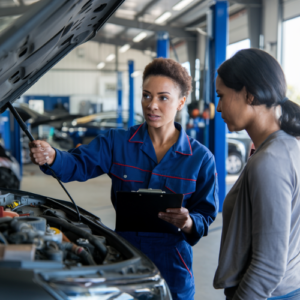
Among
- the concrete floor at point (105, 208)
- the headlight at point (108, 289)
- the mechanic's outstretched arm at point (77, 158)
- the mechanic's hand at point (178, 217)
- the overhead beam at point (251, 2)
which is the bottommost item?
the concrete floor at point (105, 208)

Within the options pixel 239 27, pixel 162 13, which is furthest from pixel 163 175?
pixel 162 13

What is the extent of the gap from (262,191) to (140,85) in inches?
437

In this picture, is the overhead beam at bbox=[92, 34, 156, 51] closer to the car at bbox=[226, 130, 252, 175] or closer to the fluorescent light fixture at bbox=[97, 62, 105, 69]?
the fluorescent light fixture at bbox=[97, 62, 105, 69]

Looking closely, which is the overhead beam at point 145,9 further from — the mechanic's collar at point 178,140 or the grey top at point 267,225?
the grey top at point 267,225

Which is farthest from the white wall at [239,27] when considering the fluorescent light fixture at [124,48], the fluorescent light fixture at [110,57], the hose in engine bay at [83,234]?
the hose in engine bay at [83,234]

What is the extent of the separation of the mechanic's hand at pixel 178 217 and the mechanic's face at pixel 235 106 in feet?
1.24

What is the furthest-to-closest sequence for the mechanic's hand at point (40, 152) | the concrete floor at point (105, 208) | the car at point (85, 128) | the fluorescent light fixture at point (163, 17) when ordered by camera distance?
the fluorescent light fixture at point (163, 17) < the car at point (85, 128) < the concrete floor at point (105, 208) < the mechanic's hand at point (40, 152)

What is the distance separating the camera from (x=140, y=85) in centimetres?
1170

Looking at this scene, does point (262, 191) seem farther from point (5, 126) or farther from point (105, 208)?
point (5, 126)

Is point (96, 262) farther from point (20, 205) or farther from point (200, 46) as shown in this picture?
point (200, 46)

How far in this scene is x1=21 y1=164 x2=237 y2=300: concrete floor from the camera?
264cm

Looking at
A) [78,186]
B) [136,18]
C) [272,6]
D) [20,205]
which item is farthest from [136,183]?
[136,18]

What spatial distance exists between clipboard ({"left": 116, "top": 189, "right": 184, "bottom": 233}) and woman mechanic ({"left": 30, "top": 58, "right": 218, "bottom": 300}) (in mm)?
60

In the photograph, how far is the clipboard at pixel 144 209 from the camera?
1223 mm
